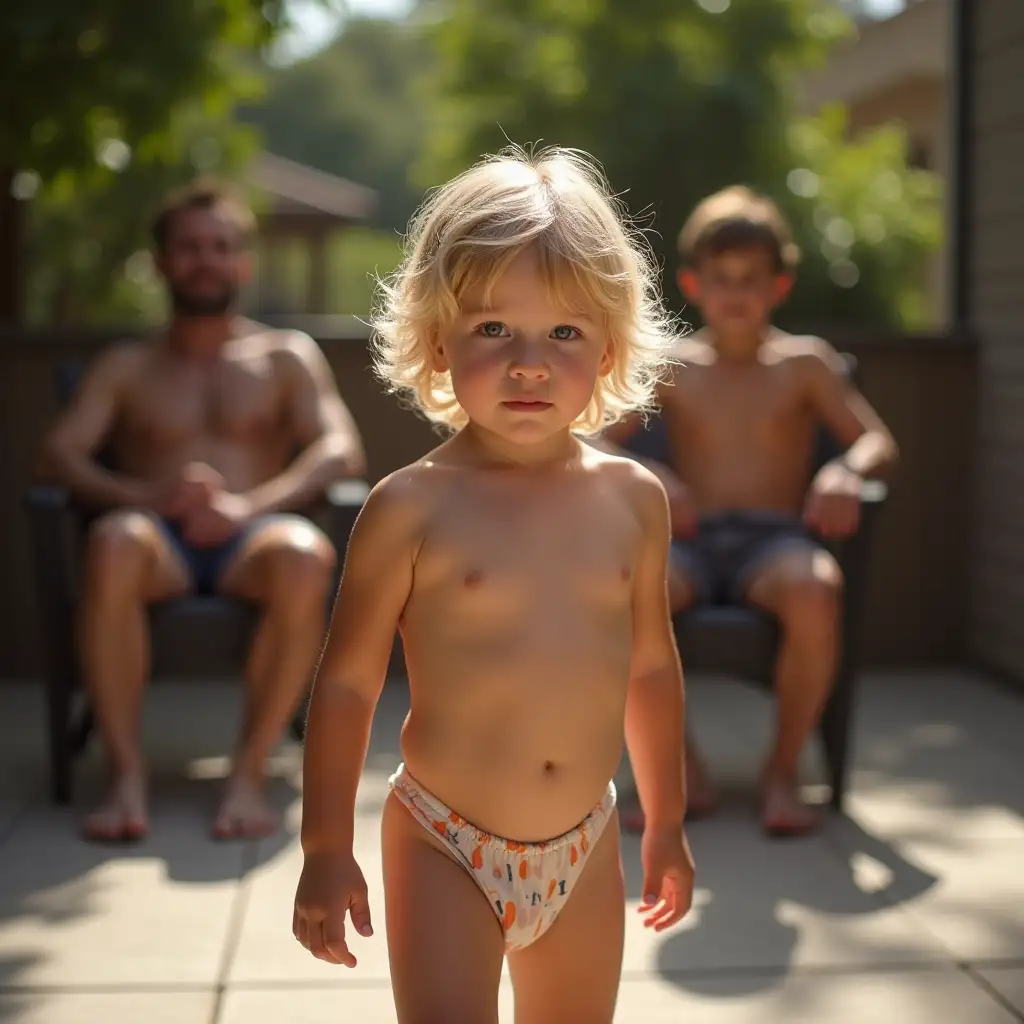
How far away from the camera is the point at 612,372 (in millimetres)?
1927

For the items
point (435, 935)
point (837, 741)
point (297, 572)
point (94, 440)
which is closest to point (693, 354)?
point (837, 741)

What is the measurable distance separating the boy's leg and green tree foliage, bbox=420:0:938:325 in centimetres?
1152

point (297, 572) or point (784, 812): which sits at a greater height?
point (297, 572)

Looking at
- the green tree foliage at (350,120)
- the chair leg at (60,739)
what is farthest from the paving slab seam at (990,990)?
the green tree foliage at (350,120)

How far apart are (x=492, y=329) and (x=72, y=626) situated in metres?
2.25

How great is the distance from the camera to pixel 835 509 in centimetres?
354

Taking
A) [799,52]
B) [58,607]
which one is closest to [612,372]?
[58,607]

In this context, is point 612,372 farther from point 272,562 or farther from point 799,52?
point 799,52

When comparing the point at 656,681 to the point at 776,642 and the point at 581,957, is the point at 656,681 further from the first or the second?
the point at 776,642

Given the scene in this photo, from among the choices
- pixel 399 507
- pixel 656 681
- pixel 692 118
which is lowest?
pixel 656 681

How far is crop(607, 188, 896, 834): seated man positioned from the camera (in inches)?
139

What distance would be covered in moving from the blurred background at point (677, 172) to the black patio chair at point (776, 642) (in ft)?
2.90

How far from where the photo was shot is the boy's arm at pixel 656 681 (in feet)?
6.31

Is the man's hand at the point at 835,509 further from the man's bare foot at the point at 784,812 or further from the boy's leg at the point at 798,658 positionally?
the man's bare foot at the point at 784,812
